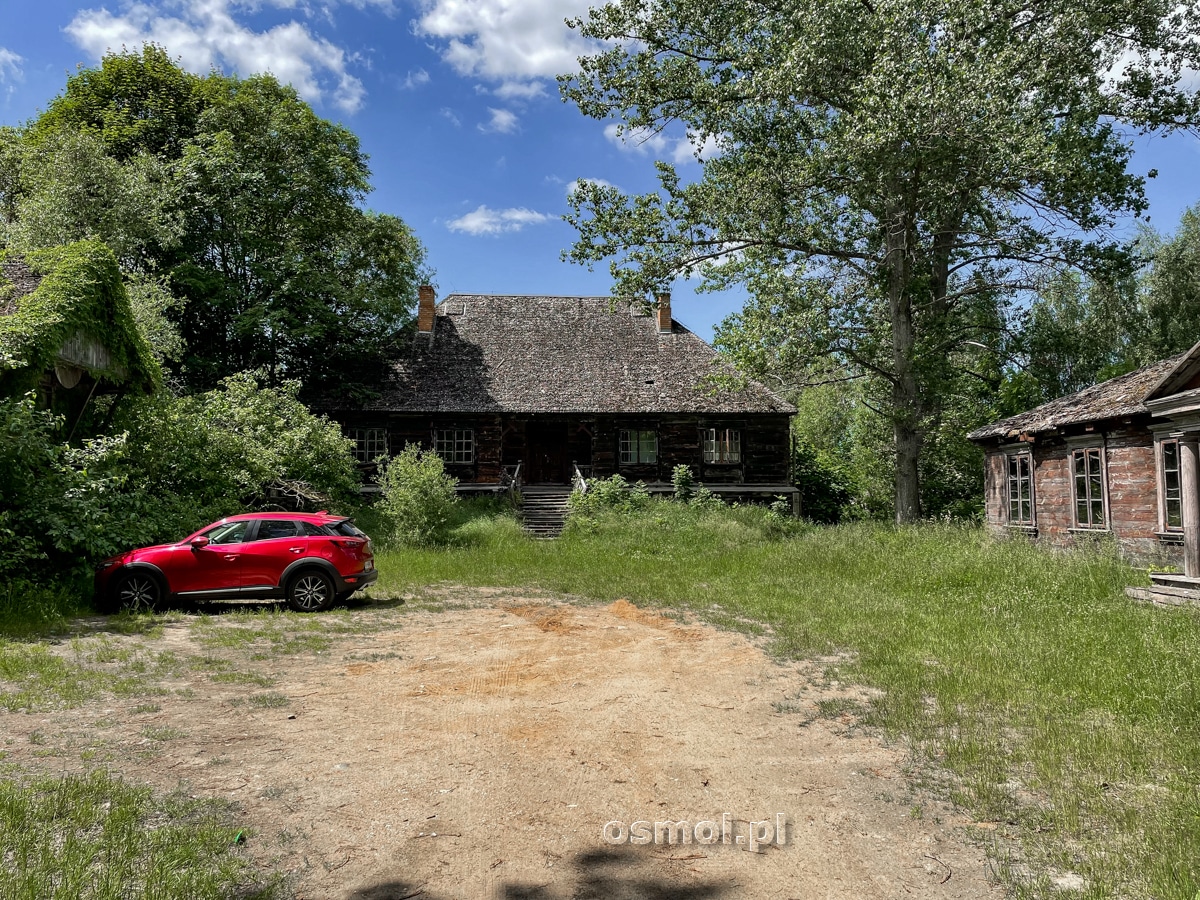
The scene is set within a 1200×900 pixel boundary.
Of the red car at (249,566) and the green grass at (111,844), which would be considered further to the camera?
the red car at (249,566)

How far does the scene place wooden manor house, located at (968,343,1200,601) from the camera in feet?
37.2

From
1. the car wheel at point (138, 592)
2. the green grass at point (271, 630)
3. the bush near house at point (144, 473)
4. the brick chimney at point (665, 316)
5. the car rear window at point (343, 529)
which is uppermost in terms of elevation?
the brick chimney at point (665, 316)

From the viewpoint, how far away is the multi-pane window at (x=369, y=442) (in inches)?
1145

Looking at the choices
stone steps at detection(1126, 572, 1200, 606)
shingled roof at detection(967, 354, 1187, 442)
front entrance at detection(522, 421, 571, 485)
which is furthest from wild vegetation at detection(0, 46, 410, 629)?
shingled roof at detection(967, 354, 1187, 442)

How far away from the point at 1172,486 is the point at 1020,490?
5.34 metres

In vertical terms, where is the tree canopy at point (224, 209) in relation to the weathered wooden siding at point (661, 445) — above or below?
above

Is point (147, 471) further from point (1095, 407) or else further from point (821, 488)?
point (821, 488)

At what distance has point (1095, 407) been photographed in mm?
16156

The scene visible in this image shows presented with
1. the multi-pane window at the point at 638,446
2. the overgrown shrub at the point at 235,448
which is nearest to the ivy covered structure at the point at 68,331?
the overgrown shrub at the point at 235,448

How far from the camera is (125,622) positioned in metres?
10.3

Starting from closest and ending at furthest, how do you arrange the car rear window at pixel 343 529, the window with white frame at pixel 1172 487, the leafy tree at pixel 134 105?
the car rear window at pixel 343 529, the window with white frame at pixel 1172 487, the leafy tree at pixel 134 105

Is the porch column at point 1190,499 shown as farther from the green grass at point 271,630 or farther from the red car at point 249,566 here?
the red car at point 249,566

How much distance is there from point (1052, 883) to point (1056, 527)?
55.8 ft

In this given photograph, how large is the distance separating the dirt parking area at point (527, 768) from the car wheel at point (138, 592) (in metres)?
2.51
